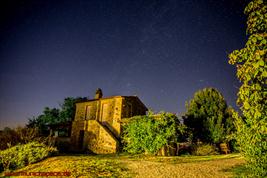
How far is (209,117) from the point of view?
2008 centimetres

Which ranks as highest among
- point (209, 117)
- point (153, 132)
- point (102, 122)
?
point (209, 117)

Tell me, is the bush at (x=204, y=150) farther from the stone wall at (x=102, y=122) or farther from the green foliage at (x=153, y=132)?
the stone wall at (x=102, y=122)

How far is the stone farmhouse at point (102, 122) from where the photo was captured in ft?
61.4

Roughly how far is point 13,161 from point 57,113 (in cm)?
3162

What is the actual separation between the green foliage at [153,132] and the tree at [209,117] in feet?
16.1

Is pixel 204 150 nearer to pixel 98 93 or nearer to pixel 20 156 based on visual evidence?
pixel 20 156

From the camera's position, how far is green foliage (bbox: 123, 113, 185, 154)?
1418 centimetres

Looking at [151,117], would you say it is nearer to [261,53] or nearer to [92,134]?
[92,134]

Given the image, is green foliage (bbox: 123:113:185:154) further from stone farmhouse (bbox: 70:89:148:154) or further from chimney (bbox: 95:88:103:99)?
chimney (bbox: 95:88:103:99)

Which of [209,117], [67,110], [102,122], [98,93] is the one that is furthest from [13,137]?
[67,110]

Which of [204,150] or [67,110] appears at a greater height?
[67,110]

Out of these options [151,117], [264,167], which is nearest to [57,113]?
[151,117]

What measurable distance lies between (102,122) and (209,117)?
12510 millimetres

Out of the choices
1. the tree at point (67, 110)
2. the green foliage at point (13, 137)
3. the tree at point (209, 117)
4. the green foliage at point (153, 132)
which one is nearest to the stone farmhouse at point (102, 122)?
the green foliage at point (153, 132)
